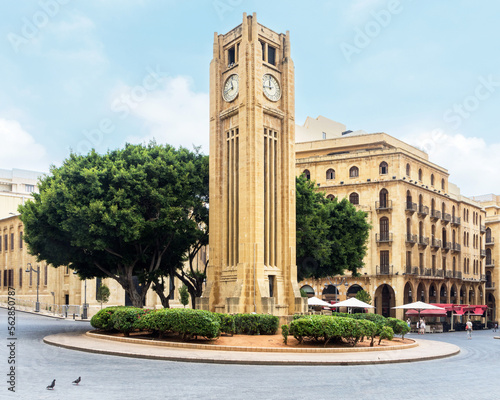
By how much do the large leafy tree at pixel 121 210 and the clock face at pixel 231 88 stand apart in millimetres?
4436

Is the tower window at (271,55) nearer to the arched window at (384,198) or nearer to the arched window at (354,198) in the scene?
the arched window at (384,198)

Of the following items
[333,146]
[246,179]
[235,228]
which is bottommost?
[235,228]

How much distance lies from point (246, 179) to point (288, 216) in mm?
3631

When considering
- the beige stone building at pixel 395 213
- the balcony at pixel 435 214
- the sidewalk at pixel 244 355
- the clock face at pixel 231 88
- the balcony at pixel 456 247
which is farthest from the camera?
the balcony at pixel 456 247

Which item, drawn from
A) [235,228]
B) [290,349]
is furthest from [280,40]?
[290,349]

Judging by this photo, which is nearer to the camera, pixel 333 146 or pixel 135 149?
pixel 135 149

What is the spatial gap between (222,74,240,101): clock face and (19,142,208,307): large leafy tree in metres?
4.44

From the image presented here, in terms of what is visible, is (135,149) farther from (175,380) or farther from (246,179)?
(175,380)

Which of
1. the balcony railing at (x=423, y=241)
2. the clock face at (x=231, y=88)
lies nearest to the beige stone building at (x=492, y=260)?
the balcony railing at (x=423, y=241)

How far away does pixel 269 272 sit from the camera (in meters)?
32.2

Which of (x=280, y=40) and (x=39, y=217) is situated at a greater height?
(x=280, y=40)

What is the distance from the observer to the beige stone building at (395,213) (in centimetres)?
6366

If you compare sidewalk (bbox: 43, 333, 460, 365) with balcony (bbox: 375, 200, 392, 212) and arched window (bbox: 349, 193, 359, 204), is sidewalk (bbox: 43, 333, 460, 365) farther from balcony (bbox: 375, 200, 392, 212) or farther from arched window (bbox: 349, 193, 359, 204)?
arched window (bbox: 349, 193, 359, 204)

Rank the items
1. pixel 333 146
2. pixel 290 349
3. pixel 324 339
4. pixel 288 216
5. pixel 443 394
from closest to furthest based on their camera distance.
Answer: pixel 443 394
pixel 290 349
pixel 324 339
pixel 288 216
pixel 333 146
